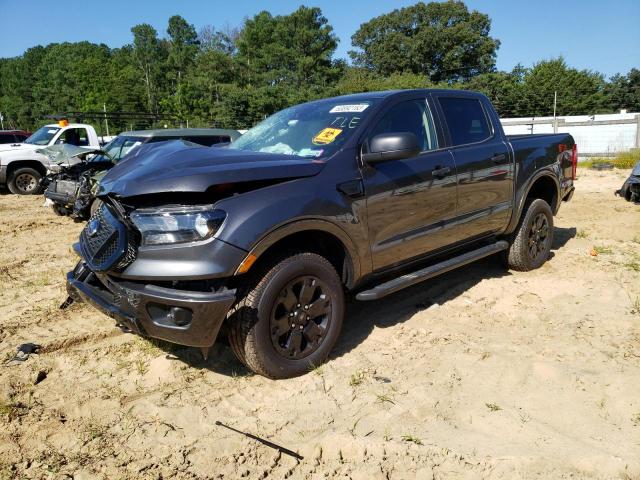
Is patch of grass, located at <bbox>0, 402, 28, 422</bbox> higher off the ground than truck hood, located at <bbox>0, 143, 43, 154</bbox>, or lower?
lower

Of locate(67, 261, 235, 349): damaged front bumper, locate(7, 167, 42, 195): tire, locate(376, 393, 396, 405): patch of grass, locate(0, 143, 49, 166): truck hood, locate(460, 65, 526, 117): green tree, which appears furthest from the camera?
locate(460, 65, 526, 117): green tree

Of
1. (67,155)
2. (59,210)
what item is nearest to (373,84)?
(67,155)

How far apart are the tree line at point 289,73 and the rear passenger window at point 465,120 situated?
34156 millimetres

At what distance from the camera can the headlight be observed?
2.66 meters

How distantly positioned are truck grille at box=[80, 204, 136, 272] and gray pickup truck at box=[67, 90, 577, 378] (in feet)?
0.04

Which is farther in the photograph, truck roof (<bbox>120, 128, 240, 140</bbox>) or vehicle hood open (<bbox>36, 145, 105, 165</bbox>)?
truck roof (<bbox>120, 128, 240, 140</bbox>)

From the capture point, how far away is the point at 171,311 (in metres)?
2.69

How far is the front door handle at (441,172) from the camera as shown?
3844 millimetres

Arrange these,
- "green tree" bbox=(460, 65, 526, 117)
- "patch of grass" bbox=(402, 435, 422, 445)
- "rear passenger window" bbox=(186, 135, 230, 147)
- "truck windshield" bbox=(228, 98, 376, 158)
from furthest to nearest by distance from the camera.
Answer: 1. "green tree" bbox=(460, 65, 526, 117)
2. "rear passenger window" bbox=(186, 135, 230, 147)
3. "truck windshield" bbox=(228, 98, 376, 158)
4. "patch of grass" bbox=(402, 435, 422, 445)

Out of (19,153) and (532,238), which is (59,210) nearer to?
(19,153)

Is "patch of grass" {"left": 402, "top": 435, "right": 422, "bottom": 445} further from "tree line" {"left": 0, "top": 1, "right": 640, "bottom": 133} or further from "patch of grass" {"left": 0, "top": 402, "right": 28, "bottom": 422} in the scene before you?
"tree line" {"left": 0, "top": 1, "right": 640, "bottom": 133}

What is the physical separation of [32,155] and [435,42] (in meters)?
59.1

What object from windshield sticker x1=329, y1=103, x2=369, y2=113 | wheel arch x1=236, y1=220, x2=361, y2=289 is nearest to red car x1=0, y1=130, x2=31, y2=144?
windshield sticker x1=329, y1=103, x2=369, y2=113

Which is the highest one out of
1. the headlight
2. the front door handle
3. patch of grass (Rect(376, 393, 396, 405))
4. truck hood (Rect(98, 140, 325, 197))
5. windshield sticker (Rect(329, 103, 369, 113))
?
windshield sticker (Rect(329, 103, 369, 113))
